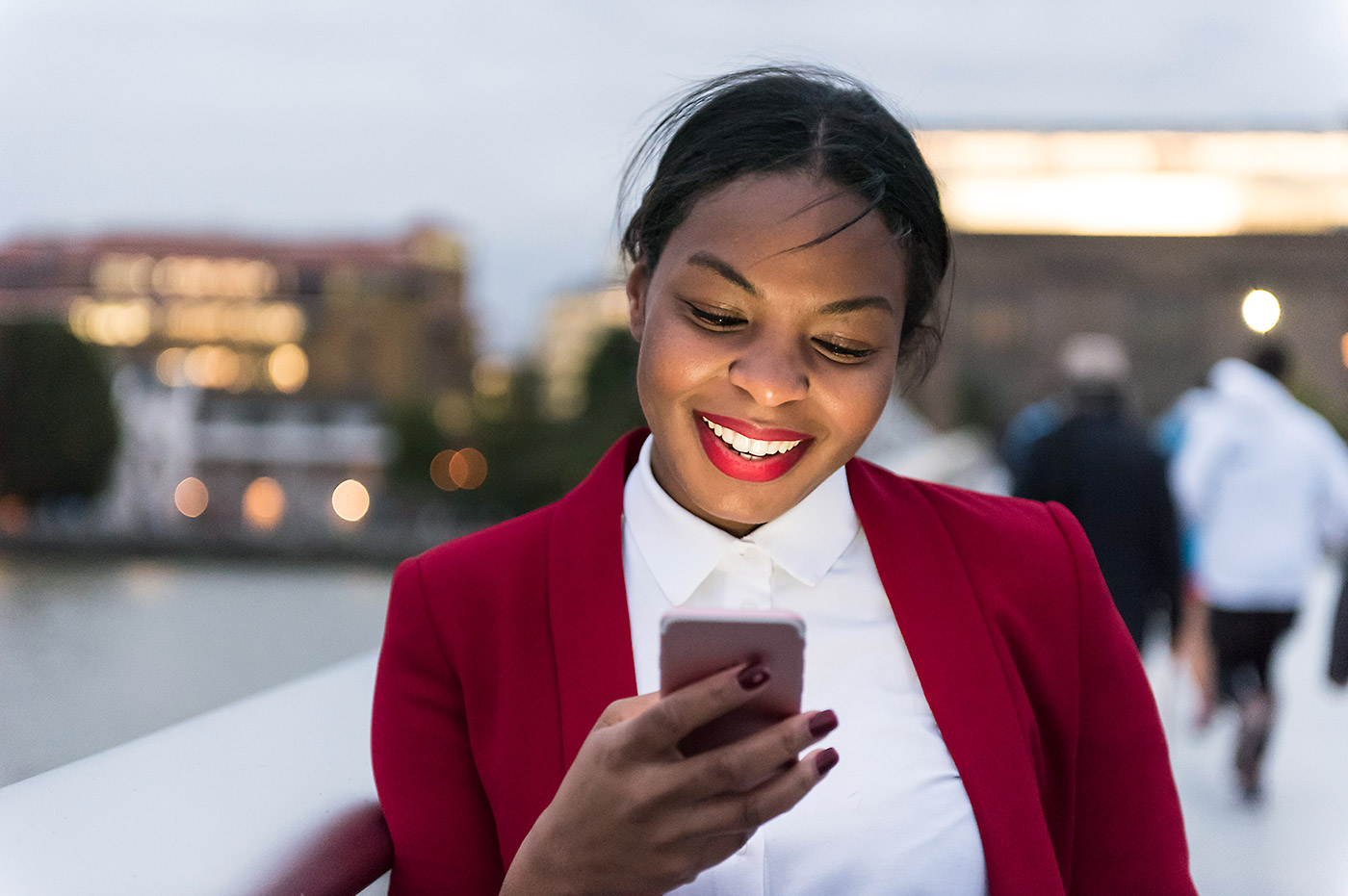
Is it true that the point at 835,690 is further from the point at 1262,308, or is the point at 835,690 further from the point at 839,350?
the point at 1262,308

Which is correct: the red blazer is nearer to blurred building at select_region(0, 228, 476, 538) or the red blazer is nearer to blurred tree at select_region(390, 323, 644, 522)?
blurred tree at select_region(390, 323, 644, 522)

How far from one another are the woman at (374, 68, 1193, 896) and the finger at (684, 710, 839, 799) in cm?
30

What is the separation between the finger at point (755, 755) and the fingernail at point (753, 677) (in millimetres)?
38

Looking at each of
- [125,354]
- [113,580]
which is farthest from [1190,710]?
[125,354]

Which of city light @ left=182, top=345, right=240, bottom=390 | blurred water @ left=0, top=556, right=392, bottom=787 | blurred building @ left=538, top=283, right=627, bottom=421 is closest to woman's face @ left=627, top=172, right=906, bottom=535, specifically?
blurred building @ left=538, top=283, right=627, bottom=421

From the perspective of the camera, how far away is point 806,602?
1445 millimetres

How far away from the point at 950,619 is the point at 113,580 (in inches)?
1708

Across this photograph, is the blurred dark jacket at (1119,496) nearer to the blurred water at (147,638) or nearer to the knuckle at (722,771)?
the blurred water at (147,638)

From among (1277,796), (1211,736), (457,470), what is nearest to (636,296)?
(1277,796)

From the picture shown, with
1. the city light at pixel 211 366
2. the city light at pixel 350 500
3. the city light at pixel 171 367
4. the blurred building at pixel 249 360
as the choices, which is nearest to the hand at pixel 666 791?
the blurred building at pixel 249 360

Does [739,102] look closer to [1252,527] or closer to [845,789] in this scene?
[845,789]

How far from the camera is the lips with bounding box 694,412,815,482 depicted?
1341 mm

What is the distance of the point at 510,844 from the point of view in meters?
1.33

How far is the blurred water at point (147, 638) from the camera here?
230 cm
